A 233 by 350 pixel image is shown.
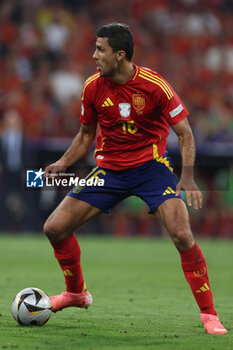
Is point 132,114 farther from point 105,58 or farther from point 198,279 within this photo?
point 198,279

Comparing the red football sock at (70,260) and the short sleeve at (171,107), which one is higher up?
the short sleeve at (171,107)

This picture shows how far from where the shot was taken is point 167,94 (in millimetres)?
5625

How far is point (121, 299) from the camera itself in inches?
299

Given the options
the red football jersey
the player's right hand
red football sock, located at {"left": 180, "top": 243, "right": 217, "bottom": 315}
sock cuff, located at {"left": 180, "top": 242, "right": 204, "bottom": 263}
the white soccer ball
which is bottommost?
the white soccer ball

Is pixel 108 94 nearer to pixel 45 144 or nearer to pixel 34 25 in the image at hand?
pixel 45 144

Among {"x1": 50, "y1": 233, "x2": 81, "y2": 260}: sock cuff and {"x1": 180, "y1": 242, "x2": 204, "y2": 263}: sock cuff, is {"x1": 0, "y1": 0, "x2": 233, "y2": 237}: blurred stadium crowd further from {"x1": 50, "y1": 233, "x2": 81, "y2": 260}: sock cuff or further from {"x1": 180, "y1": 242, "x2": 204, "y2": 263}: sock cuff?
{"x1": 180, "y1": 242, "x2": 204, "y2": 263}: sock cuff

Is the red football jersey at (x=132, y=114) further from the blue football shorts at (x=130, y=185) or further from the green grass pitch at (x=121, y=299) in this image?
the green grass pitch at (x=121, y=299)

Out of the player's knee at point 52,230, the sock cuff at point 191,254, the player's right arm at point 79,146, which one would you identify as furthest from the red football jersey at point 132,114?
the sock cuff at point 191,254

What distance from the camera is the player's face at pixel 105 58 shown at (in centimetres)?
566

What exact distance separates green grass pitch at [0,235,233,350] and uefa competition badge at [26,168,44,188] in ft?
3.63

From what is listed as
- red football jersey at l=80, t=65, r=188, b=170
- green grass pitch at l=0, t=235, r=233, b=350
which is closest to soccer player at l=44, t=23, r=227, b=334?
red football jersey at l=80, t=65, r=188, b=170

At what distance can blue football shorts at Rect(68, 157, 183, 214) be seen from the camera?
5.76 metres

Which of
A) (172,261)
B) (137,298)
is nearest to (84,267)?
(172,261)

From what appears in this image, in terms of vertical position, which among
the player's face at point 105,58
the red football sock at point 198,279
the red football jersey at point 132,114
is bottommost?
the red football sock at point 198,279
